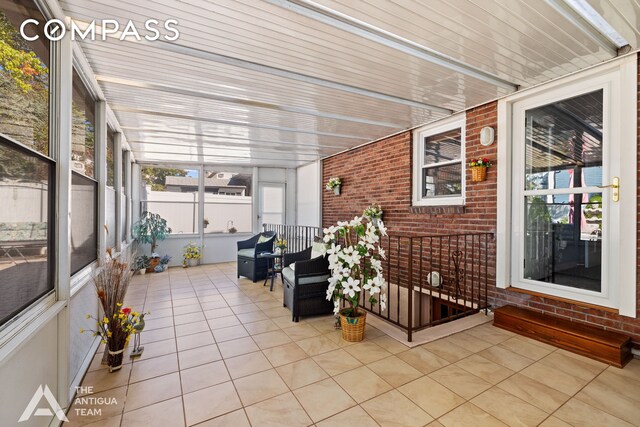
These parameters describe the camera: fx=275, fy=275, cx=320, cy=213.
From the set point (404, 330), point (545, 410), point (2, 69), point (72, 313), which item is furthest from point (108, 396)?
point (545, 410)

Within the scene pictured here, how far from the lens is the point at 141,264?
573 centimetres

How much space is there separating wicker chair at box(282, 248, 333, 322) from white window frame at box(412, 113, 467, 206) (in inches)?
73.1

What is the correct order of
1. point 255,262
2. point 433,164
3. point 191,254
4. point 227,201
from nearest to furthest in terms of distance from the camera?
1. point 433,164
2. point 255,262
3. point 191,254
4. point 227,201

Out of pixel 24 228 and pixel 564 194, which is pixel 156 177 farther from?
pixel 564 194

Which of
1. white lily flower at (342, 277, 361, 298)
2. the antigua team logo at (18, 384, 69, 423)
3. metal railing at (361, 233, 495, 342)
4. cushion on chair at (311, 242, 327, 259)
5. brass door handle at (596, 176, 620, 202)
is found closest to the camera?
the antigua team logo at (18, 384, 69, 423)

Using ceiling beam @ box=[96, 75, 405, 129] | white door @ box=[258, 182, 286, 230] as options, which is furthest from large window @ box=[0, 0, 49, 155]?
white door @ box=[258, 182, 286, 230]

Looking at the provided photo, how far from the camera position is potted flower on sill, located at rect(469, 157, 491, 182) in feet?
10.4

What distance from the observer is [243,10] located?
174cm

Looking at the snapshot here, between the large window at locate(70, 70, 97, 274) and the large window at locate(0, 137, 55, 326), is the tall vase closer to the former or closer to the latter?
the large window at locate(70, 70, 97, 274)

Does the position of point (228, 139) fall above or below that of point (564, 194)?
above

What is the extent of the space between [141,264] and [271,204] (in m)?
3.26

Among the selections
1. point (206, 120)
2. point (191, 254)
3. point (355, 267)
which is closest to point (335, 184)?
point (206, 120)

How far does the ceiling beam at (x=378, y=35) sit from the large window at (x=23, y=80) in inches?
49.7

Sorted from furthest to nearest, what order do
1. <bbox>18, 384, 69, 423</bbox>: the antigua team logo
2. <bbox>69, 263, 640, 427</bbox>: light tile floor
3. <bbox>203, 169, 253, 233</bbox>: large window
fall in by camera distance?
<bbox>203, 169, 253, 233</bbox>: large window
<bbox>69, 263, 640, 427</bbox>: light tile floor
<bbox>18, 384, 69, 423</bbox>: the antigua team logo
